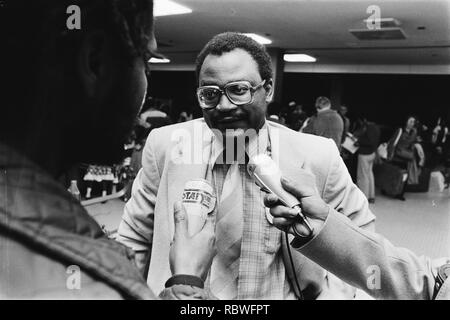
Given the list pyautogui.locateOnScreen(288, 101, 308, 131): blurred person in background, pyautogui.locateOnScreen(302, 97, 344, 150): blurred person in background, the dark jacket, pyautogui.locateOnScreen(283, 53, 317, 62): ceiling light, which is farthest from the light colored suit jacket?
pyautogui.locateOnScreen(283, 53, 317, 62): ceiling light

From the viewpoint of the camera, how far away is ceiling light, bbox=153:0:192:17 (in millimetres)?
5825

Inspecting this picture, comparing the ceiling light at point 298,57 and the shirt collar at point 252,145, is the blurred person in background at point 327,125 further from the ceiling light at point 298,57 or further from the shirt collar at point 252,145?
the ceiling light at point 298,57

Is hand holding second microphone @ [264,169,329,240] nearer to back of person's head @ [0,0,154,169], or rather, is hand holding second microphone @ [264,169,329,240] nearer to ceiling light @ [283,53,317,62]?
back of person's head @ [0,0,154,169]

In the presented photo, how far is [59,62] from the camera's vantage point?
19.1 inches

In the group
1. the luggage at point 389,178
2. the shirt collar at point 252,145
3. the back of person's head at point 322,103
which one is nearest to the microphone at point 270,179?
the shirt collar at point 252,145

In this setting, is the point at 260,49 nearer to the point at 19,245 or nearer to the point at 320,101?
the point at 19,245

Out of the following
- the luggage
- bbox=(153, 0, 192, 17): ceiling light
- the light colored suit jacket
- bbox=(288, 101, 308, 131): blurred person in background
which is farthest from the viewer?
bbox=(288, 101, 308, 131): blurred person in background

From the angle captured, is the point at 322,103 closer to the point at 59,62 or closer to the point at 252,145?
the point at 252,145

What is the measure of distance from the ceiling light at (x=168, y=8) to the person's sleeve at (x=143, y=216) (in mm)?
4777

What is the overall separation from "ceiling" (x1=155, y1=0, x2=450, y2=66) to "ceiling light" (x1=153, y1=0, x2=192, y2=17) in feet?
0.44

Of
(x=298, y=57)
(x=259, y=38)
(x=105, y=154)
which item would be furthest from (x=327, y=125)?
(x=298, y=57)

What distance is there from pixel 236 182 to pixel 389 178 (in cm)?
671

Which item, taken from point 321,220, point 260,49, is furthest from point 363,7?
point 321,220

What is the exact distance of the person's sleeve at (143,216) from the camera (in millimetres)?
1289
